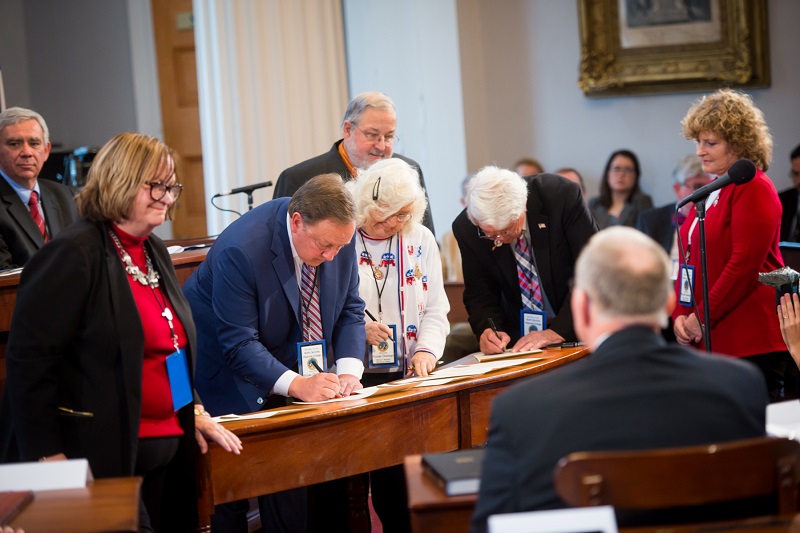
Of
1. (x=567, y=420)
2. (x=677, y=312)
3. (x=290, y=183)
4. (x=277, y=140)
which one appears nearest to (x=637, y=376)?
(x=567, y=420)

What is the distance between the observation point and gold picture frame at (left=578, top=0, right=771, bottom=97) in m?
7.12

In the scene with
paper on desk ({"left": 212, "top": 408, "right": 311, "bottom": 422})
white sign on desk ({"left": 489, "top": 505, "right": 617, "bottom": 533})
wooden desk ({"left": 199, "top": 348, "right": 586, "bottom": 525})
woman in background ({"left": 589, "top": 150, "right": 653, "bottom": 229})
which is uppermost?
woman in background ({"left": 589, "top": 150, "right": 653, "bottom": 229})

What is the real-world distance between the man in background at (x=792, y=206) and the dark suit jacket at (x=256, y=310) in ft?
12.9

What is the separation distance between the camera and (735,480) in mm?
1796

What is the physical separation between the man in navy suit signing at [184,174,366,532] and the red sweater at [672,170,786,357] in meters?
1.45

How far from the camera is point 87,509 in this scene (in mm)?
2045

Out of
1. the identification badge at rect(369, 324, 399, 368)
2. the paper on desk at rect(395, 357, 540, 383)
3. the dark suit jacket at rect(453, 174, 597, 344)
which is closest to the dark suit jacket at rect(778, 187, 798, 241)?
the dark suit jacket at rect(453, 174, 597, 344)

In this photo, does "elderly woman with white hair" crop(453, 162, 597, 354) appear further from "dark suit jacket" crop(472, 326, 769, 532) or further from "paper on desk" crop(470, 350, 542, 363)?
"dark suit jacket" crop(472, 326, 769, 532)

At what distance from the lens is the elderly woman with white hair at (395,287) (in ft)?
12.0

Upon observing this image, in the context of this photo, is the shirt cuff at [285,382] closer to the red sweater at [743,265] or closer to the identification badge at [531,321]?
the identification badge at [531,321]

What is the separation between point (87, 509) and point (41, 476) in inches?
8.3

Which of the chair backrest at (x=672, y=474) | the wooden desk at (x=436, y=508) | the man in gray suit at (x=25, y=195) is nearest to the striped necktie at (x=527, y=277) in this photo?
the wooden desk at (x=436, y=508)

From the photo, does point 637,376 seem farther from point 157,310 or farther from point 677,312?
point 677,312

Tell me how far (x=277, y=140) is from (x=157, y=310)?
4.43 m
